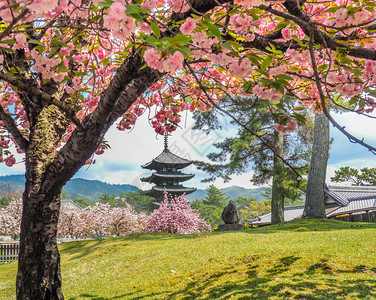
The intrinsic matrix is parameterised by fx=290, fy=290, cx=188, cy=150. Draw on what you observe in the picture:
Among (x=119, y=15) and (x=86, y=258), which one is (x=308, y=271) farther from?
(x=86, y=258)

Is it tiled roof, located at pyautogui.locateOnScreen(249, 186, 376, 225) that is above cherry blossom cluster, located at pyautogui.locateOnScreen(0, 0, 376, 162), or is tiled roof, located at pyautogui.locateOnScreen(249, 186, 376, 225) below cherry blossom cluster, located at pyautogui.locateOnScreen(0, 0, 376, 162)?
below

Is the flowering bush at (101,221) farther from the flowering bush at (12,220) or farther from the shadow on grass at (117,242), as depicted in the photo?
the shadow on grass at (117,242)

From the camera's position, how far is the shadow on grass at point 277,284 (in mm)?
3219

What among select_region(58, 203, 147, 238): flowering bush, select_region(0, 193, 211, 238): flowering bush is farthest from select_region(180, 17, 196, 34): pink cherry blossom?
select_region(58, 203, 147, 238): flowering bush

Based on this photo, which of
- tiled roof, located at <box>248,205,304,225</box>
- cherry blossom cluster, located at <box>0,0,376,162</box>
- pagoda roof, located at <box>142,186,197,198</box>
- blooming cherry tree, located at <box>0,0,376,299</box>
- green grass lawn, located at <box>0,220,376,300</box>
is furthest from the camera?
pagoda roof, located at <box>142,186,197,198</box>

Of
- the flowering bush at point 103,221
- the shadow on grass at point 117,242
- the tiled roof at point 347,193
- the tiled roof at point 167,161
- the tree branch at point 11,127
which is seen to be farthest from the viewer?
the tiled roof at point 167,161

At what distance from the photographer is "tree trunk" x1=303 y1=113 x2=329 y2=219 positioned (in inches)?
447

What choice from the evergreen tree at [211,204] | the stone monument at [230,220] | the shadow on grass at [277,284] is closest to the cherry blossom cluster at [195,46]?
the shadow on grass at [277,284]

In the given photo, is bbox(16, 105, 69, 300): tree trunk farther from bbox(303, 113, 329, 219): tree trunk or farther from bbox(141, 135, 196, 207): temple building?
bbox(141, 135, 196, 207): temple building

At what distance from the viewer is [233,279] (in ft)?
13.0

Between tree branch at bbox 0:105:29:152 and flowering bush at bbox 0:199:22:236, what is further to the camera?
flowering bush at bbox 0:199:22:236

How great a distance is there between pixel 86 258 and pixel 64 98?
5920 millimetres

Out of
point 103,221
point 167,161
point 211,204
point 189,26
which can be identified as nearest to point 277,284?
point 189,26

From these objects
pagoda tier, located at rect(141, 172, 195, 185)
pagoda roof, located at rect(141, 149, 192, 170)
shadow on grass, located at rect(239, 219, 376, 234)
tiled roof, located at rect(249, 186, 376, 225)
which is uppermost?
pagoda roof, located at rect(141, 149, 192, 170)
